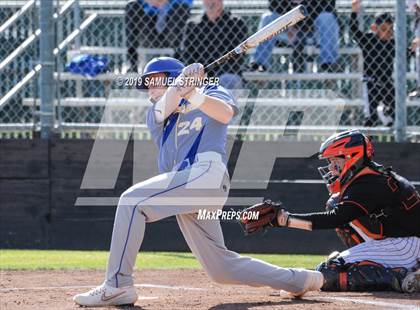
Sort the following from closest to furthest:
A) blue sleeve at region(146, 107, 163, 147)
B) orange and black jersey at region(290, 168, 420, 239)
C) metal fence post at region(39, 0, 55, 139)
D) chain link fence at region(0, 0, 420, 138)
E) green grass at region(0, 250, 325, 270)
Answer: blue sleeve at region(146, 107, 163, 147) < orange and black jersey at region(290, 168, 420, 239) < green grass at region(0, 250, 325, 270) < metal fence post at region(39, 0, 55, 139) < chain link fence at region(0, 0, 420, 138)

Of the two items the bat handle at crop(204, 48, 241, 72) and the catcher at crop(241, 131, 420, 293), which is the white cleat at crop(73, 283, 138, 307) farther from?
the bat handle at crop(204, 48, 241, 72)

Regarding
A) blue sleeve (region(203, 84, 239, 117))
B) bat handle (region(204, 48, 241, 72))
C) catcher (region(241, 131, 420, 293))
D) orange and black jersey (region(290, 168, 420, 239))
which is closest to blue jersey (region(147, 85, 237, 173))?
blue sleeve (region(203, 84, 239, 117))

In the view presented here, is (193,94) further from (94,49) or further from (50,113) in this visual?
(94,49)

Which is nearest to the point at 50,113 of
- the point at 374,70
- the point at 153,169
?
the point at 153,169

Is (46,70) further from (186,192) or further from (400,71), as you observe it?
(186,192)

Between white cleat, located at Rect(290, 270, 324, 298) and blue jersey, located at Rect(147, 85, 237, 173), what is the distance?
39.7 inches

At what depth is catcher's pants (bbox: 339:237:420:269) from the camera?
674cm

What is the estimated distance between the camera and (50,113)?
10617mm

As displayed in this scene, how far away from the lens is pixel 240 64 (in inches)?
442

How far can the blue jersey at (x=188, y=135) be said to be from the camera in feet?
→ 20.3

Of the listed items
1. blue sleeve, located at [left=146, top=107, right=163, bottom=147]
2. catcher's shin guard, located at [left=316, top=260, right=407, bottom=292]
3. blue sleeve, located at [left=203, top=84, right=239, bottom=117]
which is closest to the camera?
blue sleeve, located at [left=203, top=84, right=239, bottom=117]

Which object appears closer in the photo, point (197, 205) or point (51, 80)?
point (197, 205)

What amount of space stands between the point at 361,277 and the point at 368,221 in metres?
0.45

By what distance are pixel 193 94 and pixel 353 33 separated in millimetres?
5697
